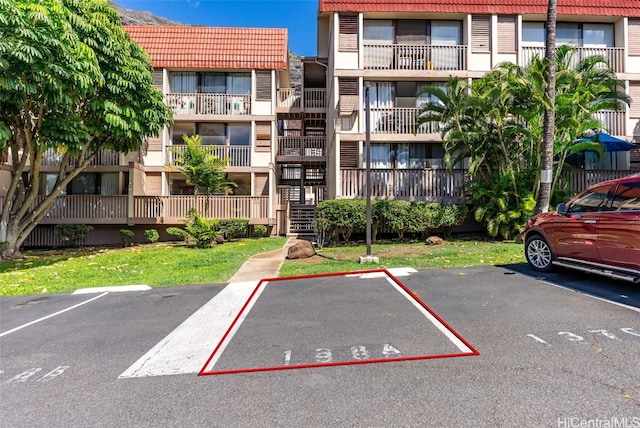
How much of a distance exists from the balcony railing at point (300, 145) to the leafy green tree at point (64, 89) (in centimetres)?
727

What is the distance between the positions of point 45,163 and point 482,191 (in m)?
18.8

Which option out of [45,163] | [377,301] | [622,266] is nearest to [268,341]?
[377,301]

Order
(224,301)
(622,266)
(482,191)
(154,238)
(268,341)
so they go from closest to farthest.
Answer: (268,341)
(622,266)
(224,301)
(482,191)
(154,238)

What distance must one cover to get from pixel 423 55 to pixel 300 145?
8319 millimetres

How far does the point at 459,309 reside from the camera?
4.68 meters

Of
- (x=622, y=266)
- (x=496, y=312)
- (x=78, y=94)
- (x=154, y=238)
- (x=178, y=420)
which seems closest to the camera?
(x=178, y=420)

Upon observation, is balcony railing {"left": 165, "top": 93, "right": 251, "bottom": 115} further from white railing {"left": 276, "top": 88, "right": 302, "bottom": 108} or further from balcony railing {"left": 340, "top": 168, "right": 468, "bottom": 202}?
balcony railing {"left": 340, "top": 168, "right": 468, "bottom": 202}

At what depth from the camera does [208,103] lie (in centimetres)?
1695

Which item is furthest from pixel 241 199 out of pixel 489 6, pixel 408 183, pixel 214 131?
pixel 489 6

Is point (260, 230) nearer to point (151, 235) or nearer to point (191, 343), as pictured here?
point (151, 235)

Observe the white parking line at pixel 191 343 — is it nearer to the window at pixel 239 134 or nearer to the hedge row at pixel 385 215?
the hedge row at pixel 385 215

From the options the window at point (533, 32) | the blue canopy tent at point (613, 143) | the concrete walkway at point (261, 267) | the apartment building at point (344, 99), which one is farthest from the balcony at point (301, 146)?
the blue canopy tent at point (613, 143)

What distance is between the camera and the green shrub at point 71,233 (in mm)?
14773

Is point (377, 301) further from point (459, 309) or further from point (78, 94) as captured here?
point (78, 94)
